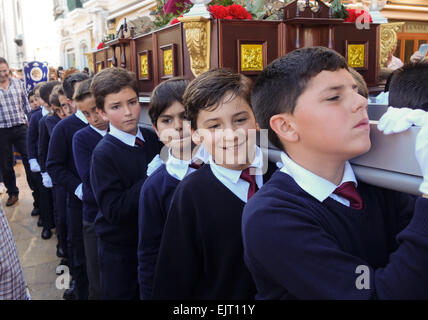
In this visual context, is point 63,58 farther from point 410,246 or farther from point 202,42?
point 410,246

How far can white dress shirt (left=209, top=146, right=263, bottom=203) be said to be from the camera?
1270mm

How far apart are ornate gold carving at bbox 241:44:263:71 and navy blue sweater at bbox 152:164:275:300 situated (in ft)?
3.24

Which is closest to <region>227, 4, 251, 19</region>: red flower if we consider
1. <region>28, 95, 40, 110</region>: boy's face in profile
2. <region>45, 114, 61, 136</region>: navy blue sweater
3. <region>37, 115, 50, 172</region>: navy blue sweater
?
<region>45, 114, 61, 136</region>: navy blue sweater

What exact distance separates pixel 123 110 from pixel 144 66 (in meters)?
0.92

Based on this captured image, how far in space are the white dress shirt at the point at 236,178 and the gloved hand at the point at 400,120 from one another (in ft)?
1.69

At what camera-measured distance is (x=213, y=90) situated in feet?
4.29

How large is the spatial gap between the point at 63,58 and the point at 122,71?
663 inches

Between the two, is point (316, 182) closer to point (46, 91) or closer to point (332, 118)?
→ point (332, 118)

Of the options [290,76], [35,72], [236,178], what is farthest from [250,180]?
[35,72]

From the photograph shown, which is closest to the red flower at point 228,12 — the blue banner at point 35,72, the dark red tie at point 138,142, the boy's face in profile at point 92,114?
the dark red tie at point 138,142

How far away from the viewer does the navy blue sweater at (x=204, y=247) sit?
3.98 ft

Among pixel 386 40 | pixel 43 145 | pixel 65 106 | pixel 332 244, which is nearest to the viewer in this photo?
pixel 332 244

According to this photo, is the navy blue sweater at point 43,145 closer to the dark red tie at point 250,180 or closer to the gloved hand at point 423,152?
the dark red tie at point 250,180

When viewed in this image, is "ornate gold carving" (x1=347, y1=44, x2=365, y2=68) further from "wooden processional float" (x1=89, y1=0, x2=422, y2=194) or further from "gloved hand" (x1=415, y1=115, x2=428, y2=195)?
"gloved hand" (x1=415, y1=115, x2=428, y2=195)
